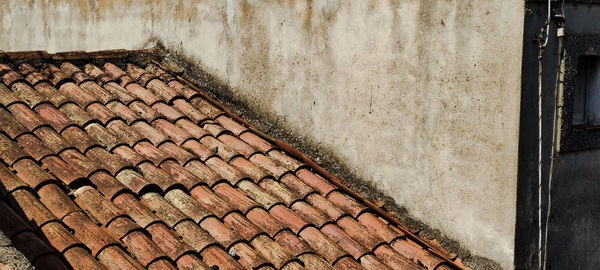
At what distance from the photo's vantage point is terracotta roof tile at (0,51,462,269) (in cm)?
414

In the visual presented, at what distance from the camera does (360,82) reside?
5156mm

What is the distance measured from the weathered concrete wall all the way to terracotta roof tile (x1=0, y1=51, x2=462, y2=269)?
339 mm

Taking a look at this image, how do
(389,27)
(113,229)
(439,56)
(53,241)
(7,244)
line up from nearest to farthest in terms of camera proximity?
1. (7,244)
2. (53,241)
3. (113,229)
4. (439,56)
5. (389,27)

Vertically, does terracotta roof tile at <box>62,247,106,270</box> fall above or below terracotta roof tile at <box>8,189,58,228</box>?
below

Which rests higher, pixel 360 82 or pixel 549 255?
pixel 360 82

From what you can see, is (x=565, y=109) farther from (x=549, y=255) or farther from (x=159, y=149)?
(x=159, y=149)

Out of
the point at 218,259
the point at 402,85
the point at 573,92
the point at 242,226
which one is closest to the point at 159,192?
the point at 242,226

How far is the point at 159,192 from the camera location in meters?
4.79

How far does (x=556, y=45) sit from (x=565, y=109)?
1.54 feet

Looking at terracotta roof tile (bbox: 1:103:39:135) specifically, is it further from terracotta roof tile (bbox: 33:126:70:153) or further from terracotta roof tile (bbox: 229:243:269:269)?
terracotta roof tile (bbox: 229:243:269:269)

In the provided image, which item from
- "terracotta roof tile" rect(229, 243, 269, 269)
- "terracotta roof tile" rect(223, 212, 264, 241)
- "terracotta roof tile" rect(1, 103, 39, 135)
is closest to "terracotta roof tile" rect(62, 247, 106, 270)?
"terracotta roof tile" rect(229, 243, 269, 269)

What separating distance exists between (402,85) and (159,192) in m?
2.03

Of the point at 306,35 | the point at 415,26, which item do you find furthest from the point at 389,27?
the point at 306,35

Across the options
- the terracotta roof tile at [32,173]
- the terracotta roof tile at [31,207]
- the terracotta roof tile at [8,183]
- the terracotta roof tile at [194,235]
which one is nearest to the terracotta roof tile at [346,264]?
the terracotta roof tile at [194,235]
